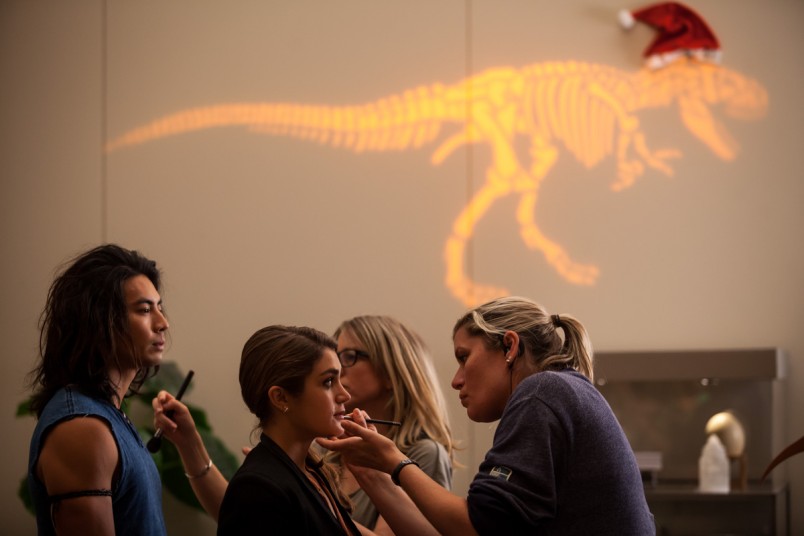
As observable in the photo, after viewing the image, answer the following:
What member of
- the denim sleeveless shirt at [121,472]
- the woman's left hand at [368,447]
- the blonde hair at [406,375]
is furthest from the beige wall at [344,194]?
the denim sleeveless shirt at [121,472]

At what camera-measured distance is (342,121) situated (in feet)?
15.2

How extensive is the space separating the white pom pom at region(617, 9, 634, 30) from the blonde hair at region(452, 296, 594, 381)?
8.22ft

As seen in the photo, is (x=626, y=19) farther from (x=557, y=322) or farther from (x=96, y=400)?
(x=96, y=400)

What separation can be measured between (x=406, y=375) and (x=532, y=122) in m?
1.98

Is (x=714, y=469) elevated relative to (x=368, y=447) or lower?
lower

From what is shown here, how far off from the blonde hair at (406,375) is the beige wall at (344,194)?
1599 millimetres

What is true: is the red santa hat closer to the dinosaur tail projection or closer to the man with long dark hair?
the dinosaur tail projection

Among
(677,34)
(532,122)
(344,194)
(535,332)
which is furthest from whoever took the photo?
(344,194)

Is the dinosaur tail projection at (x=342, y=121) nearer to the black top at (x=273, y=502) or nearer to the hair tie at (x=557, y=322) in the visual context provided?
the hair tie at (x=557, y=322)

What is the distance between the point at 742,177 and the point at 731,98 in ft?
1.10

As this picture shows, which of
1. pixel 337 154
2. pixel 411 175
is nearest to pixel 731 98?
pixel 411 175

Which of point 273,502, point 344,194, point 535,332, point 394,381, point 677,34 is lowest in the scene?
point 273,502

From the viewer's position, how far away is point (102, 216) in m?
4.74

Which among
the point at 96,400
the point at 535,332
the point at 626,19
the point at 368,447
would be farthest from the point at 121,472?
the point at 626,19
